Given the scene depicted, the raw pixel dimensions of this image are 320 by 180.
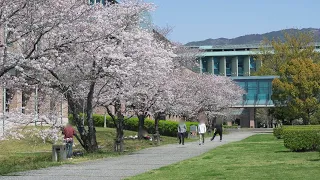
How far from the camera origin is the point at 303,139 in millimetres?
22812

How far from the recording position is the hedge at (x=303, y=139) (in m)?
22.7

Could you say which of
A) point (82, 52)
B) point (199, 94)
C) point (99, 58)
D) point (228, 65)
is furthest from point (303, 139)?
point (228, 65)

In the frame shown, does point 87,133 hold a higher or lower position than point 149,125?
lower

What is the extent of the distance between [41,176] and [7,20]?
425 centimetres

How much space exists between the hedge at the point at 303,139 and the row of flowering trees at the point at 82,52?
647 centimetres

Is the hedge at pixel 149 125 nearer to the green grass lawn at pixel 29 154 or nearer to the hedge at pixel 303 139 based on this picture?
the green grass lawn at pixel 29 154

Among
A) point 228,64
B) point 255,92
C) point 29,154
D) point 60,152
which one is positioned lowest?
point 29,154

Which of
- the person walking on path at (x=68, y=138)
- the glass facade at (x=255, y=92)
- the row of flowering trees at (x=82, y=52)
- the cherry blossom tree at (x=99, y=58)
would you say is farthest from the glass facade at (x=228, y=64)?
the person walking on path at (x=68, y=138)

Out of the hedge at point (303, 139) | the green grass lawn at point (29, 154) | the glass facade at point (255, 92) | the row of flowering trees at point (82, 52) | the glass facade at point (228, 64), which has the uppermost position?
the glass facade at point (228, 64)

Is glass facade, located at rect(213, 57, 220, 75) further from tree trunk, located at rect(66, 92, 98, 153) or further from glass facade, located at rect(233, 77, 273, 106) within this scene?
tree trunk, located at rect(66, 92, 98, 153)

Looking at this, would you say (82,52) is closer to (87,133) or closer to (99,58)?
(99,58)

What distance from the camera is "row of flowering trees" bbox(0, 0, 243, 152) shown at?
15.9 metres

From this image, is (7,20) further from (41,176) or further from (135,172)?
(135,172)

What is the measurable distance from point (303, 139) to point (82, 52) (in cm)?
942
